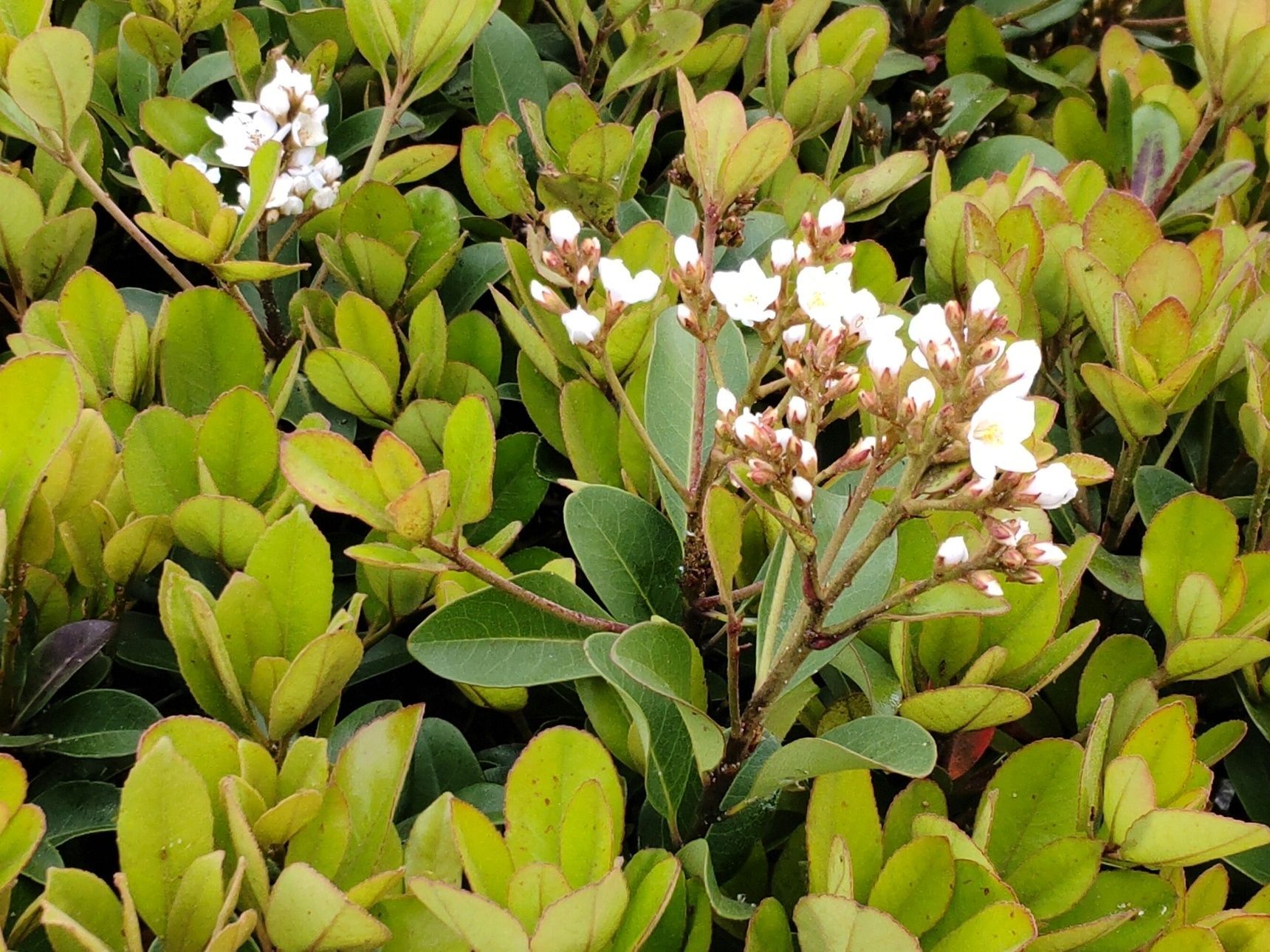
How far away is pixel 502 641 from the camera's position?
867 mm

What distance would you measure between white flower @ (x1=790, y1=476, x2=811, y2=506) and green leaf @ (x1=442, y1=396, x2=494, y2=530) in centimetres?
27

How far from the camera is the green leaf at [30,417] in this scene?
79cm

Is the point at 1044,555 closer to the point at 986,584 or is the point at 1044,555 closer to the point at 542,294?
the point at 986,584

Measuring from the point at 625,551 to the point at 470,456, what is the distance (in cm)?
16

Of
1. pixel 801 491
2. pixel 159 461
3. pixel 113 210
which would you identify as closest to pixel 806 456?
pixel 801 491

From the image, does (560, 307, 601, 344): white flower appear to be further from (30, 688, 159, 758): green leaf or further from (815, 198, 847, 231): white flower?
(30, 688, 159, 758): green leaf

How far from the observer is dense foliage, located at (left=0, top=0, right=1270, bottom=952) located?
722 millimetres

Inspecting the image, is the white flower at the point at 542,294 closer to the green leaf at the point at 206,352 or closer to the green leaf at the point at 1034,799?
the green leaf at the point at 206,352

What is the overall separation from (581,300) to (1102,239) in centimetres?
62

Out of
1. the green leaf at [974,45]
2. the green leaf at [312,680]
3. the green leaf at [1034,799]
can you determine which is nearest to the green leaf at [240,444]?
the green leaf at [312,680]

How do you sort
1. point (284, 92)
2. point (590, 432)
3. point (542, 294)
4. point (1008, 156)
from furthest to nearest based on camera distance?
1. point (1008, 156)
2. point (284, 92)
3. point (590, 432)
4. point (542, 294)

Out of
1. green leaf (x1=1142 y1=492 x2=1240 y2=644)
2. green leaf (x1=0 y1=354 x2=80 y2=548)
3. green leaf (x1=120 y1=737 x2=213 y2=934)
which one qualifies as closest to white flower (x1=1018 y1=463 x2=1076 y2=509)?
green leaf (x1=1142 y1=492 x2=1240 y2=644)

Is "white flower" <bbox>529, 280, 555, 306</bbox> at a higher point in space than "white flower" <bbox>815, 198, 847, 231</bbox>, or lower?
lower

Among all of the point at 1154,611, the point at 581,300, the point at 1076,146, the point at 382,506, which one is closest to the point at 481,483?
the point at 382,506
